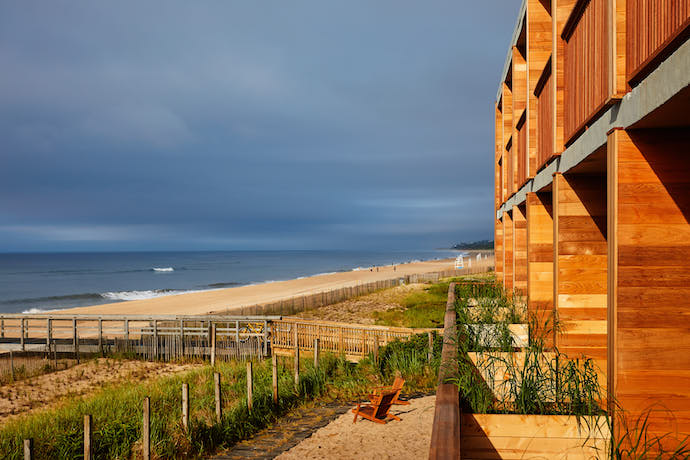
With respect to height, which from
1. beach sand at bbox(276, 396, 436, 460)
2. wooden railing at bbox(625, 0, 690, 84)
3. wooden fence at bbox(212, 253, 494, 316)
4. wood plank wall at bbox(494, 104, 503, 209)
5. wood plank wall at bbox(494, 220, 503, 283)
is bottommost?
wooden fence at bbox(212, 253, 494, 316)

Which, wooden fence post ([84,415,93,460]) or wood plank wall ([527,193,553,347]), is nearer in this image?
wooden fence post ([84,415,93,460])

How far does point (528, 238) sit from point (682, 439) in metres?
5.00

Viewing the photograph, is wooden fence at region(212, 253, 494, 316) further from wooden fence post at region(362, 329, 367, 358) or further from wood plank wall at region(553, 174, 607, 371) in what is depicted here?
wood plank wall at region(553, 174, 607, 371)

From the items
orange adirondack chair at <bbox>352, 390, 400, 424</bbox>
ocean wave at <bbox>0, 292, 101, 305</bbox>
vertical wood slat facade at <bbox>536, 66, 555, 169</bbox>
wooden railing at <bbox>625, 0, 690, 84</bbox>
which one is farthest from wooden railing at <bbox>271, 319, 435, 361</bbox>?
ocean wave at <bbox>0, 292, 101, 305</bbox>

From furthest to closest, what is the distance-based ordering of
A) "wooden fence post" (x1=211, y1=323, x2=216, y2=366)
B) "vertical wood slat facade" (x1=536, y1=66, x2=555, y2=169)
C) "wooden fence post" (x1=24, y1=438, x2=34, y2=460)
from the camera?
"wooden fence post" (x1=211, y1=323, x2=216, y2=366), "vertical wood slat facade" (x1=536, y1=66, x2=555, y2=169), "wooden fence post" (x1=24, y1=438, x2=34, y2=460)

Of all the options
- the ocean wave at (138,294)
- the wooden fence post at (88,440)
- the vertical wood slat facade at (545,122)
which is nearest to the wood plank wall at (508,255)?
the vertical wood slat facade at (545,122)

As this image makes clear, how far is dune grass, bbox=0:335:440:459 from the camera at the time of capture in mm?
9000

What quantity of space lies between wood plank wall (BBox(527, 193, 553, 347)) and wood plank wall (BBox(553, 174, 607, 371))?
150 cm

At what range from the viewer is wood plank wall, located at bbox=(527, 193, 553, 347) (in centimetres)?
814

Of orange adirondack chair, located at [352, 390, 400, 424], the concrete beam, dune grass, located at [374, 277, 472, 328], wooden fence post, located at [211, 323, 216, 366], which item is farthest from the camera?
dune grass, located at [374, 277, 472, 328]

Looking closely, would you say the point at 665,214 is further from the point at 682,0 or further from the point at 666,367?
the point at 682,0

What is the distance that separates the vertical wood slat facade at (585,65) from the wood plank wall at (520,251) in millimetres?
4913

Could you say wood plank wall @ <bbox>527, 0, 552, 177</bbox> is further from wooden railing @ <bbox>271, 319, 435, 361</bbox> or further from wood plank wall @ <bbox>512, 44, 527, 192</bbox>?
wooden railing @ <bbox>271, 319, 435, 361</bbox>

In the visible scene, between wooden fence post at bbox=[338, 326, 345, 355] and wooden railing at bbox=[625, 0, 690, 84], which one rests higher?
wooden railing at bbox=[625, 0, 690, 84]
